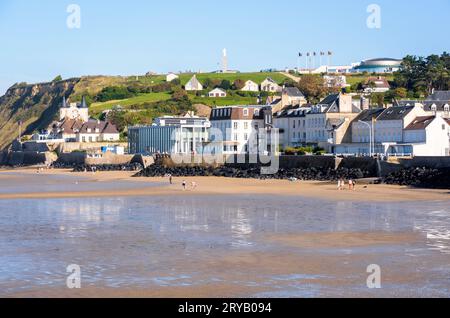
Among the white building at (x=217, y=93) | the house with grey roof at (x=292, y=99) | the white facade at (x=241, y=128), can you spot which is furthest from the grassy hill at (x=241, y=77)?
the white facade at (x=241, y=128)

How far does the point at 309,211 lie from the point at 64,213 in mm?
10051

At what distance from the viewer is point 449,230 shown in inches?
1107

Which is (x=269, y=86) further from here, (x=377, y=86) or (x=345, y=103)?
(x=345, y=103)

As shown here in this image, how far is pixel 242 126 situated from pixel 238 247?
52780 mm

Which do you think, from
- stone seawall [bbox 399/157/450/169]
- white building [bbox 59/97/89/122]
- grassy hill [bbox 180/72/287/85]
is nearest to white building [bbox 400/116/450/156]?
stone seawall [bbox 399/157/450/169]

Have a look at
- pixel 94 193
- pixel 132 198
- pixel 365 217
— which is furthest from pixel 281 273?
pixel 94 193

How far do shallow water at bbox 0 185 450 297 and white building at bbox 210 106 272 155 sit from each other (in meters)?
38.3

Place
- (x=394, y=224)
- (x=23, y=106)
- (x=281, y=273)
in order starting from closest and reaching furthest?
(x=281, y=273), (x=394, y=224), (x=23, y=106)

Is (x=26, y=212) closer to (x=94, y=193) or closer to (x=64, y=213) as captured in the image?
(x=64, y=213)

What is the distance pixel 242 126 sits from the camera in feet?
254

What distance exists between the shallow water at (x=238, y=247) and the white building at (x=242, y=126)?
38.3 m

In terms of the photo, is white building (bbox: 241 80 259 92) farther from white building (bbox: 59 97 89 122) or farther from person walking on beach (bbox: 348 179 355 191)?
person walking on beach (bbox: 348 179 355 191)

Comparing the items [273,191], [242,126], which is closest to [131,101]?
[242,126]

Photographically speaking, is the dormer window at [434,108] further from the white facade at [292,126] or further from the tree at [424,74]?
the tree at [424,74]
